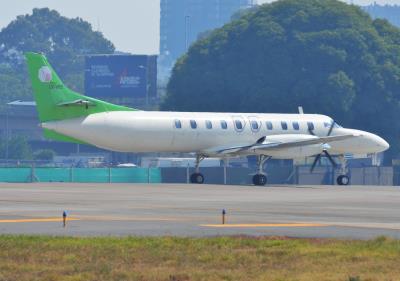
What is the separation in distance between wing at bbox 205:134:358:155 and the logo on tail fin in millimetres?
9912

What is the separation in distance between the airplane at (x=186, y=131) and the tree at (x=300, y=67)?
3638 centimetres

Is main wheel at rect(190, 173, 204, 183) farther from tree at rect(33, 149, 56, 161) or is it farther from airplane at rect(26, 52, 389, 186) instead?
tree at rect(33, 149, 56, 161)

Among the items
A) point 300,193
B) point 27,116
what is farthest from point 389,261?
point 27,116

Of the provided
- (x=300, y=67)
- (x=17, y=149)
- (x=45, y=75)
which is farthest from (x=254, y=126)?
(x=17, y=149)

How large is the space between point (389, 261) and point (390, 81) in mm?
84279

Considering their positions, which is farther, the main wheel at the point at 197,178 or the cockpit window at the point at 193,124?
the main wheel at the point at 197,178

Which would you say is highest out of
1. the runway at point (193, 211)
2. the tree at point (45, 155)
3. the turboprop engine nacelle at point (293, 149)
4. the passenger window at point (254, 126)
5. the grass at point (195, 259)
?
the passenger window at point (254, 126)

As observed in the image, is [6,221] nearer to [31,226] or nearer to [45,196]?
[31,226]

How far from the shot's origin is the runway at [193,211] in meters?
29.9

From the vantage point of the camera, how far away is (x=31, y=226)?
3025cm

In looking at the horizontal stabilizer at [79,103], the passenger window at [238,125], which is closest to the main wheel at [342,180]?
the passenger window at [238,125]

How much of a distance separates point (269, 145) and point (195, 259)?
3847 cm

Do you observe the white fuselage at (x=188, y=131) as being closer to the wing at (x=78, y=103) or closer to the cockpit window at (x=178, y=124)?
the cockpit window at (x=178, y=124)

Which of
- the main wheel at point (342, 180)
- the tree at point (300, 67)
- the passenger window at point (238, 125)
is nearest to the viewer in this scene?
the passenger window at point (238, 125)
